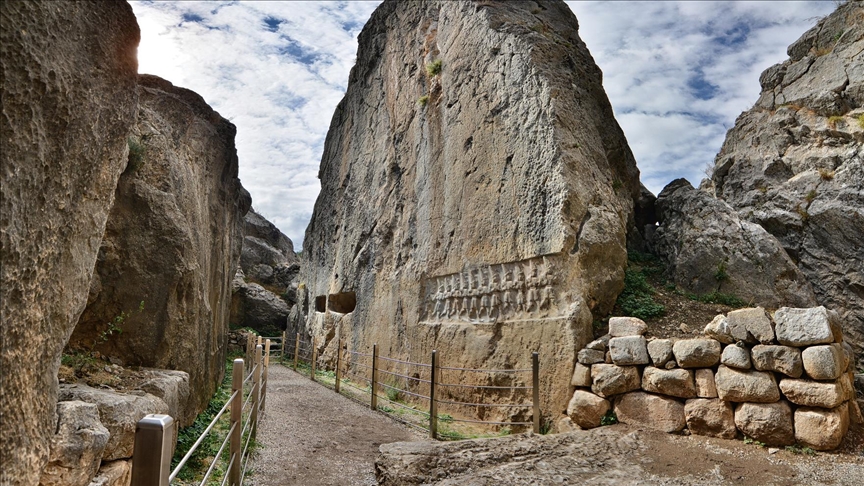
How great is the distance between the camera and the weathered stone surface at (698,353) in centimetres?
650

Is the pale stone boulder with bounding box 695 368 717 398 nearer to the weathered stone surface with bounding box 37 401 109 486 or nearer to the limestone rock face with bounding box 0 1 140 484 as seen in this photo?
the weathered stone surface with bounding box 37 401 109 486

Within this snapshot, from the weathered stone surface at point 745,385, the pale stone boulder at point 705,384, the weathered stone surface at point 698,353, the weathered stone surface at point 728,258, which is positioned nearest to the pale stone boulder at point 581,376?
the weathered stone surface at point 698,353

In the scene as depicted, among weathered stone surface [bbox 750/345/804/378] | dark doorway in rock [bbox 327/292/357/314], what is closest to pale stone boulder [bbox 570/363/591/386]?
weathered stone surface [bbox 750/345/804/378]

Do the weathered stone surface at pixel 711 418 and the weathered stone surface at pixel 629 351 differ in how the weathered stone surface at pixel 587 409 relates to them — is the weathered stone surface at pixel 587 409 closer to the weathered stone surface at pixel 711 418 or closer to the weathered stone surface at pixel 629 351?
the weathered stone surface at pixel 629 351

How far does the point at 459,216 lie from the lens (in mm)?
10859

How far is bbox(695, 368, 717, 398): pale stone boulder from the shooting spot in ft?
21.1

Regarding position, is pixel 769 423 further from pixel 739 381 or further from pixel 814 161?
pixel 814 161

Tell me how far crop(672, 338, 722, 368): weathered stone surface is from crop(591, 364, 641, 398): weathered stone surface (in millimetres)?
657

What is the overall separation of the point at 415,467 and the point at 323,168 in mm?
17569

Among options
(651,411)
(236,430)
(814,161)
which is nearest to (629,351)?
(651,411)

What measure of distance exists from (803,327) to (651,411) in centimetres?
205

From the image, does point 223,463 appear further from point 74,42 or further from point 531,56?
point 531,56

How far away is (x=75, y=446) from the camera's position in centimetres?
259

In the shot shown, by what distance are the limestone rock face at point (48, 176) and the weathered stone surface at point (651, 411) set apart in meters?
6.51
